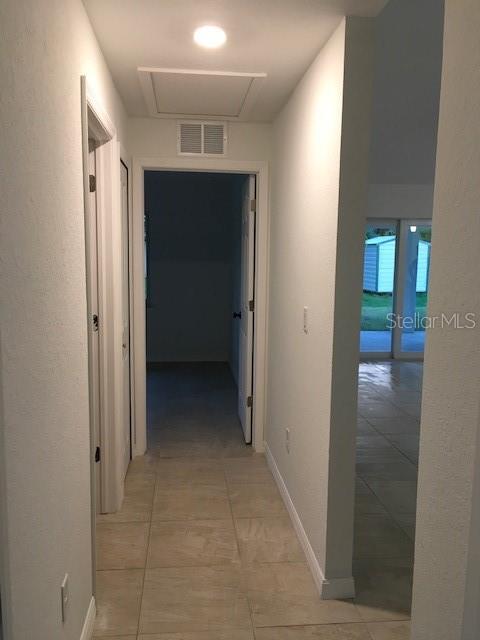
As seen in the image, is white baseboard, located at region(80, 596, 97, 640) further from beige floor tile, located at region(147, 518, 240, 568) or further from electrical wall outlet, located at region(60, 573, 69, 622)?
beige floor tile, located at region(147, 518, 240, 568)

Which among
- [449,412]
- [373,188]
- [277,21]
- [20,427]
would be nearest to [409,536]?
[449,412]

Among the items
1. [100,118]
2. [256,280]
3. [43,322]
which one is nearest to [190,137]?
[256,280]

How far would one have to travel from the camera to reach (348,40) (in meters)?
2.17

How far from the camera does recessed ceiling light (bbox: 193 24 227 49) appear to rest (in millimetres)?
2308

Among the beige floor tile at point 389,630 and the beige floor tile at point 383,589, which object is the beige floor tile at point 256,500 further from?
the beige floor tile at point 389,630

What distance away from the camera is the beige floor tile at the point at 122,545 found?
2670mm

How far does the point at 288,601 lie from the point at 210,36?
2.55 m

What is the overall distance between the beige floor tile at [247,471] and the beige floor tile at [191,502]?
181mm

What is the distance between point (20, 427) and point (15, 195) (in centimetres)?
56

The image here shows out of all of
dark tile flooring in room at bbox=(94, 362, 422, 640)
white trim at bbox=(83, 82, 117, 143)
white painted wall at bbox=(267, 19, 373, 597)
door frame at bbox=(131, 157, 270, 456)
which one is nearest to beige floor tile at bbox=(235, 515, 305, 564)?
dark tile flooring in room at bbox=(94, 362, 422, 640)

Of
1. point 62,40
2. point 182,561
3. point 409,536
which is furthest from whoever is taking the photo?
point 409,536

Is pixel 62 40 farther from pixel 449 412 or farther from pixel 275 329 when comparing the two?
pixel 275 329

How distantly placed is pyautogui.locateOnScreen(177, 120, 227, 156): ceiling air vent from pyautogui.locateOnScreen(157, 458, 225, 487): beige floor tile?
228cm

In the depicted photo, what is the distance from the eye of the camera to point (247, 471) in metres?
3.85
